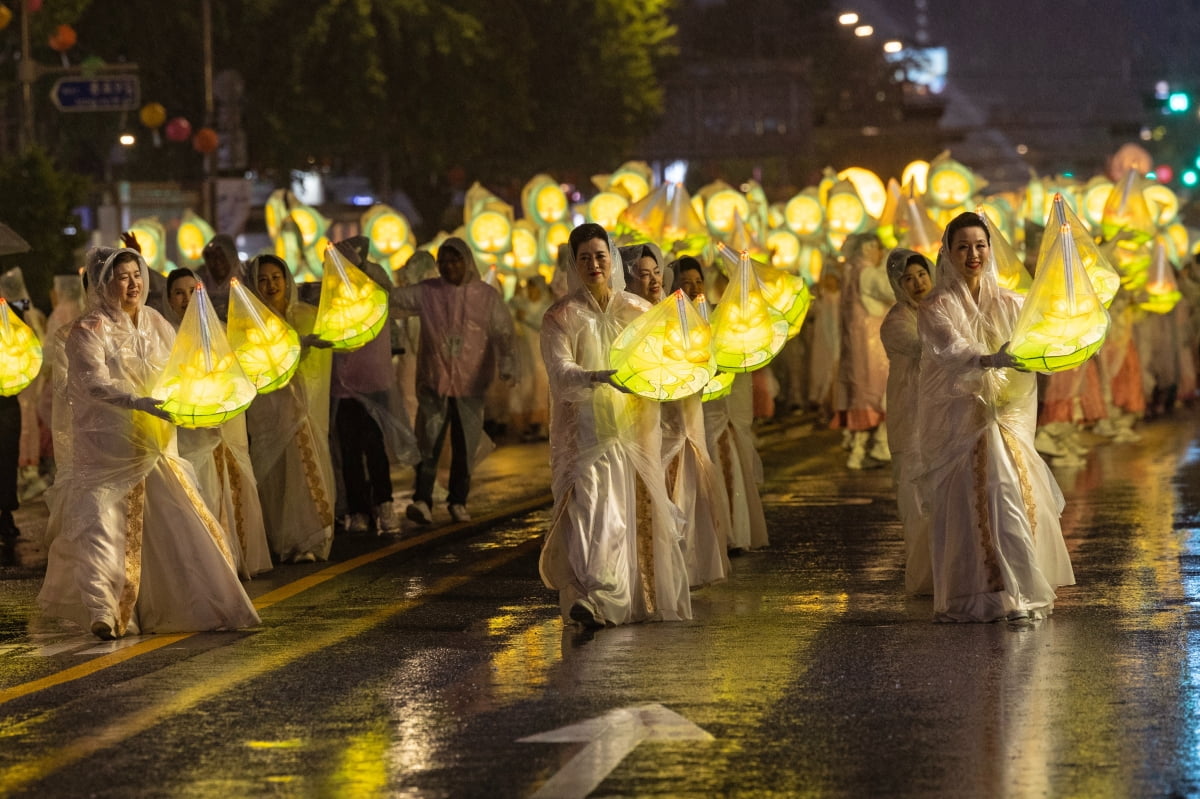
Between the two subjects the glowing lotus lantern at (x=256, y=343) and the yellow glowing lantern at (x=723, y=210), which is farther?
the yellow glowing lantern at (x=723, y=210)

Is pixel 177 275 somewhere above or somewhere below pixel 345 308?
above

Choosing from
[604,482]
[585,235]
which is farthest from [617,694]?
[585,235]

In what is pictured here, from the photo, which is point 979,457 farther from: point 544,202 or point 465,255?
point 544,202

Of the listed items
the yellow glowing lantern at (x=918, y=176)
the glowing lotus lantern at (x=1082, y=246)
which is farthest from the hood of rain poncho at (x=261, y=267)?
the yellow glowing lantern at (x=918, y=176)

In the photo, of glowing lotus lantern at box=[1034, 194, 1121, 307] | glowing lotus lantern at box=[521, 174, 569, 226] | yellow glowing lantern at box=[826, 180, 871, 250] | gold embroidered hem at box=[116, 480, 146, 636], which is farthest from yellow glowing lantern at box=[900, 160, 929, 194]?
gold embroidered hem at box=[116, 480, 146, 636]

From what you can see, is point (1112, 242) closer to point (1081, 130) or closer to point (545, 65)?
point (545, 65)

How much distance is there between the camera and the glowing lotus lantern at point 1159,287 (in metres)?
24.4

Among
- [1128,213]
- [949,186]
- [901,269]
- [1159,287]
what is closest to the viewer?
[901,269]

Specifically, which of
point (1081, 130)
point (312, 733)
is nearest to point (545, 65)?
point (312, 733)

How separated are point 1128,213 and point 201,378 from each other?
15.3 m

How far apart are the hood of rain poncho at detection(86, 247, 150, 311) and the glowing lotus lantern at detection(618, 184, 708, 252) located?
975cm

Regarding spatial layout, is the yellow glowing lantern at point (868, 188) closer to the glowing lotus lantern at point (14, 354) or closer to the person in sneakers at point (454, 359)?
the person in sneakers at point (454, 359)

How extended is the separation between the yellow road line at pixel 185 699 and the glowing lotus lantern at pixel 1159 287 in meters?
14.1

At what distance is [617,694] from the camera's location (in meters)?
8.23
